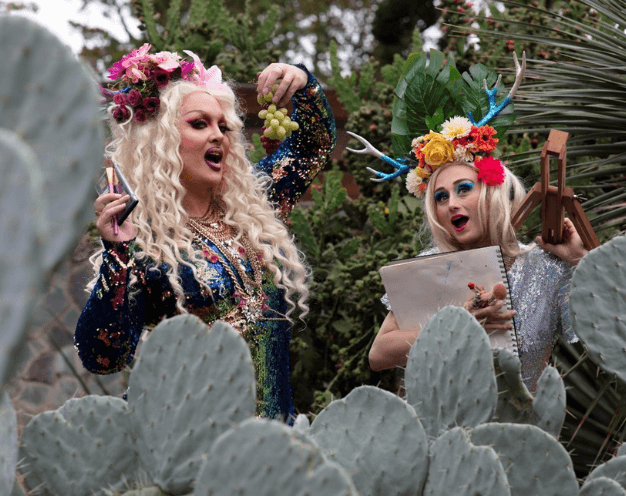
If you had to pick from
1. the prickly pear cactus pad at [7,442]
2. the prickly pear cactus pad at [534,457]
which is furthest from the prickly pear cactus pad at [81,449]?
the prickly pear cactus pad at [534,457]

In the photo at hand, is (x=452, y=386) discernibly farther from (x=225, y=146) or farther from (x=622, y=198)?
(x=622, y=198)

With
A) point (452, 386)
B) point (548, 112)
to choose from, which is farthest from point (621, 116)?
point (452, 386)

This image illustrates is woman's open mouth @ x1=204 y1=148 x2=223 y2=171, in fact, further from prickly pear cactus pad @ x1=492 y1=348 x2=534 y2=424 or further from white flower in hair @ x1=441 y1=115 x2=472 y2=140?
prickly pear cactus pad @ x1=492 y1=348 x2=534 y2=424

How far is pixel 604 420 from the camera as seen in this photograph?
304cm

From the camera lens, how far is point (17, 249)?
63 centimetres

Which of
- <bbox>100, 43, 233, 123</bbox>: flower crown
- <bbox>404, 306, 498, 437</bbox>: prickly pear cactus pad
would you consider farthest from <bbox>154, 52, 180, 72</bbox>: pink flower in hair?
<bbox>404, 306, 498, 437</bbox>: prickly pear cactus pad

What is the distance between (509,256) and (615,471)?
116 cm

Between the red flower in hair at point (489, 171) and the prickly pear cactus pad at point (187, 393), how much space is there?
4.83 feet

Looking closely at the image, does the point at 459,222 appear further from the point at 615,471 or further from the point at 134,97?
the point at 615,471

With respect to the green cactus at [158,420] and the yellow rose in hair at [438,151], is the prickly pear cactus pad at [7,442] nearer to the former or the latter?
the green cactus at [158,420]

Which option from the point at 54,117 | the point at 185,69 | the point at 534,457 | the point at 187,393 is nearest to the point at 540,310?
the point at 534,457

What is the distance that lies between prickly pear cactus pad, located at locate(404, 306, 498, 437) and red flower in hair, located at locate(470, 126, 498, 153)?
1.20 metres

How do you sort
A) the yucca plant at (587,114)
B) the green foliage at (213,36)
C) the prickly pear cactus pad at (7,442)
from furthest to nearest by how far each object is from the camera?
the green foliage at (213,36) → the yucca plant at (587,114) → the prickly pear cactus pad at (7,442)

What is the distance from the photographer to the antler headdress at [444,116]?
2289 millimetres
